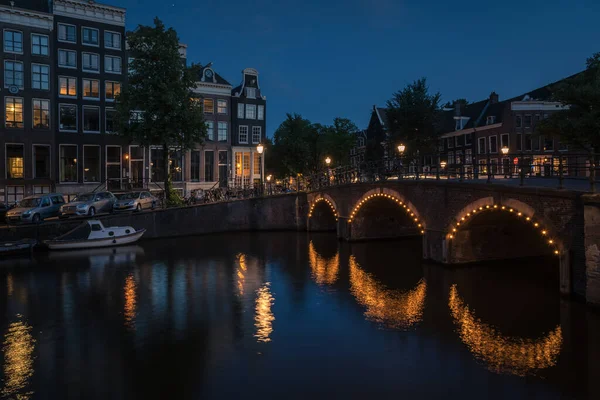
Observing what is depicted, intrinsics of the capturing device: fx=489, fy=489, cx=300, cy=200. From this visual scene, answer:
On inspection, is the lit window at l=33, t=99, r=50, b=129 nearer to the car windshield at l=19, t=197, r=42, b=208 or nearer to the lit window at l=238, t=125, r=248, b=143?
the car windshield at l=19, t=197, r=42, b=208

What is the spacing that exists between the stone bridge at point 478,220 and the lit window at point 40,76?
26.0 metres

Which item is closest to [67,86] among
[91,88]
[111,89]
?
[91,88]

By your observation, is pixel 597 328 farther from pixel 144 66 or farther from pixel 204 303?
pixel 144 66

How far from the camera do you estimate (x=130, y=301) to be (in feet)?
66.3

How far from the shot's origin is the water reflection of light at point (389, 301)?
1741 centimetres

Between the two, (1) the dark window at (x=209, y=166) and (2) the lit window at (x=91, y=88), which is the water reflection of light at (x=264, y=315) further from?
(1) the dark window at (x=209, y=166)

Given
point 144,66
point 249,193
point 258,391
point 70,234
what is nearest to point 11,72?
point 144,66

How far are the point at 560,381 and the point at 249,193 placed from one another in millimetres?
34939

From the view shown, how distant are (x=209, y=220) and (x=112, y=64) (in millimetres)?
19739

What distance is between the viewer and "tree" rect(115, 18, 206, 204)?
39000 mm

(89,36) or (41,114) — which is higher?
(89,36)

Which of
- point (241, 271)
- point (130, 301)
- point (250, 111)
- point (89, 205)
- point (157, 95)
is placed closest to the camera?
point (130, 301)

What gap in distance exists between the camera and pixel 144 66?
3928 cm

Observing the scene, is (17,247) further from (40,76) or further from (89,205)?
(40,76)
